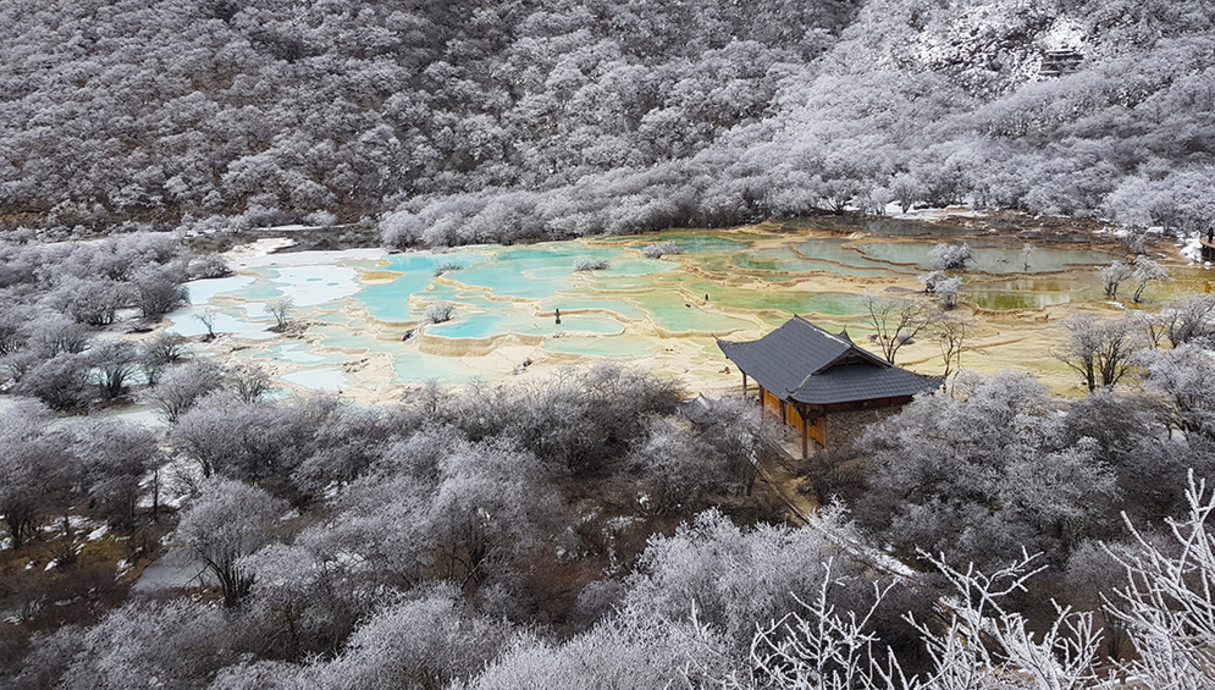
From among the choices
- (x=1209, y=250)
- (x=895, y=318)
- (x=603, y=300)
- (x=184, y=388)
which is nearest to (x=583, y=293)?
(x=603, y=300)

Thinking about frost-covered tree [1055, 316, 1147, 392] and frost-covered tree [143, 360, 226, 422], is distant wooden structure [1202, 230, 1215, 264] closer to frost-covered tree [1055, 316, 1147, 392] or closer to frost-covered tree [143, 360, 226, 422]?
frost-covered tree [1055, 316, 1147, 392]

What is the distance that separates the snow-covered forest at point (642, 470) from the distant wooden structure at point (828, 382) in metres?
0.70

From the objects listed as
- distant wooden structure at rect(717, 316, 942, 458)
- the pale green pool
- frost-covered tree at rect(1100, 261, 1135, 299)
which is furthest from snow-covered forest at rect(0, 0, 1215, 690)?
the pale green pool

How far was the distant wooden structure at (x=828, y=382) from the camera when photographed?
13492 millimetres

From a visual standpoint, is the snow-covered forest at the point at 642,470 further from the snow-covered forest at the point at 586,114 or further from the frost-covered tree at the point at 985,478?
the snow-covered forest at the point at 586,114

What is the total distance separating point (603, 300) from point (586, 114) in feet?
145

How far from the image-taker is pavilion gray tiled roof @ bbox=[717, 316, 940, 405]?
1346 cm

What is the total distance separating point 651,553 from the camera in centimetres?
991

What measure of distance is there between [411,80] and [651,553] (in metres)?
72.5

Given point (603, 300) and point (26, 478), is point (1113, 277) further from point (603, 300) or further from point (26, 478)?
point (26, 478)

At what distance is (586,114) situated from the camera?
217ft

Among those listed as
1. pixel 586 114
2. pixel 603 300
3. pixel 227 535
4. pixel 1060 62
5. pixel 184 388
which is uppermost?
pixel 586 114

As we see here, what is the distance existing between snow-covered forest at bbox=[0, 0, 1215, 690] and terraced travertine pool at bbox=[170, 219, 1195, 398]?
107cm

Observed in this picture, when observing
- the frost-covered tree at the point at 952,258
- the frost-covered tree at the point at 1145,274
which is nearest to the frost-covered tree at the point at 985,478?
the frost-covered tree at the point at 1145,274
